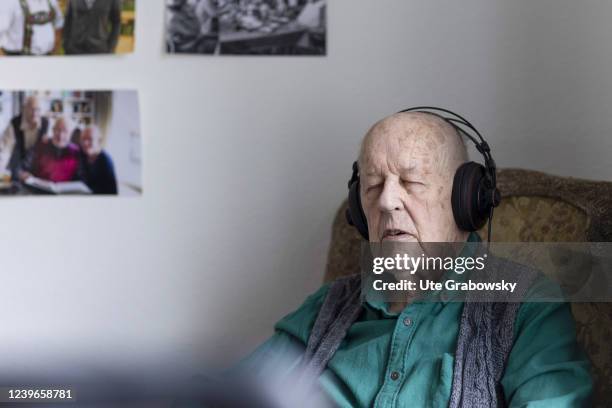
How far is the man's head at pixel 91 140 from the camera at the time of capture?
1.68m

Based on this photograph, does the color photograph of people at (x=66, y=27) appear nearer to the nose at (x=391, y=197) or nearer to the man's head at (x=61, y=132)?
the man's head at (x=61, y=132)

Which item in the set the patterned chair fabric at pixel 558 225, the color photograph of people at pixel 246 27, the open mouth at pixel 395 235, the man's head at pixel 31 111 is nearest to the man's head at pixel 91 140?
the man's head at pixel 31 111

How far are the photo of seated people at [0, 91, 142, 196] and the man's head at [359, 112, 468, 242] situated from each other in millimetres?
707

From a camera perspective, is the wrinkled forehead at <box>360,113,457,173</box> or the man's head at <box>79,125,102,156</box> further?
the man's head at <box>79,125,102,156</box>

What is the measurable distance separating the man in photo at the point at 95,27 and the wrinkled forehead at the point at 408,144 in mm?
758

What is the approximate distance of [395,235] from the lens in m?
1.16

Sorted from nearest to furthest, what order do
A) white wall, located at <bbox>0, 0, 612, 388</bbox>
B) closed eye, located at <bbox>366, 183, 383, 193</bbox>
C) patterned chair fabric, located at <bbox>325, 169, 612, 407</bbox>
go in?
patterned chair fabric, located at <bbox>325, 169, 612, 407</bbox>, closed eye, located at <bbox>366, 183, 383, 193</bbox>, white wall, located at <bbox>0, 0, 612, 388</bbox>

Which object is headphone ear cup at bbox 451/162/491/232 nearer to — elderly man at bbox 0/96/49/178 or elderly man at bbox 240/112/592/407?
elderly man at bbox 240/112/592/407

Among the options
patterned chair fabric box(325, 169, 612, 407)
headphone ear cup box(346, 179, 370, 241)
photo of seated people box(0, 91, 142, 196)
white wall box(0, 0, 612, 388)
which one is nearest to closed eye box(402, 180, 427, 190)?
headphone ear cup box(346, 179, 370, 241)

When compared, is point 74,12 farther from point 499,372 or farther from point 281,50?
point 499,372

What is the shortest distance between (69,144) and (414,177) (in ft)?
2.92

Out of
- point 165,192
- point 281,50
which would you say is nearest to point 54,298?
point 165,192

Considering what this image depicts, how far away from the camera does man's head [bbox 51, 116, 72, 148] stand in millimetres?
1682

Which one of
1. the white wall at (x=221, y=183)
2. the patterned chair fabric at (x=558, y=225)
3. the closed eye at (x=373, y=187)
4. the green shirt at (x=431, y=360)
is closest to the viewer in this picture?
the green shirt at (x=431, y=360)
